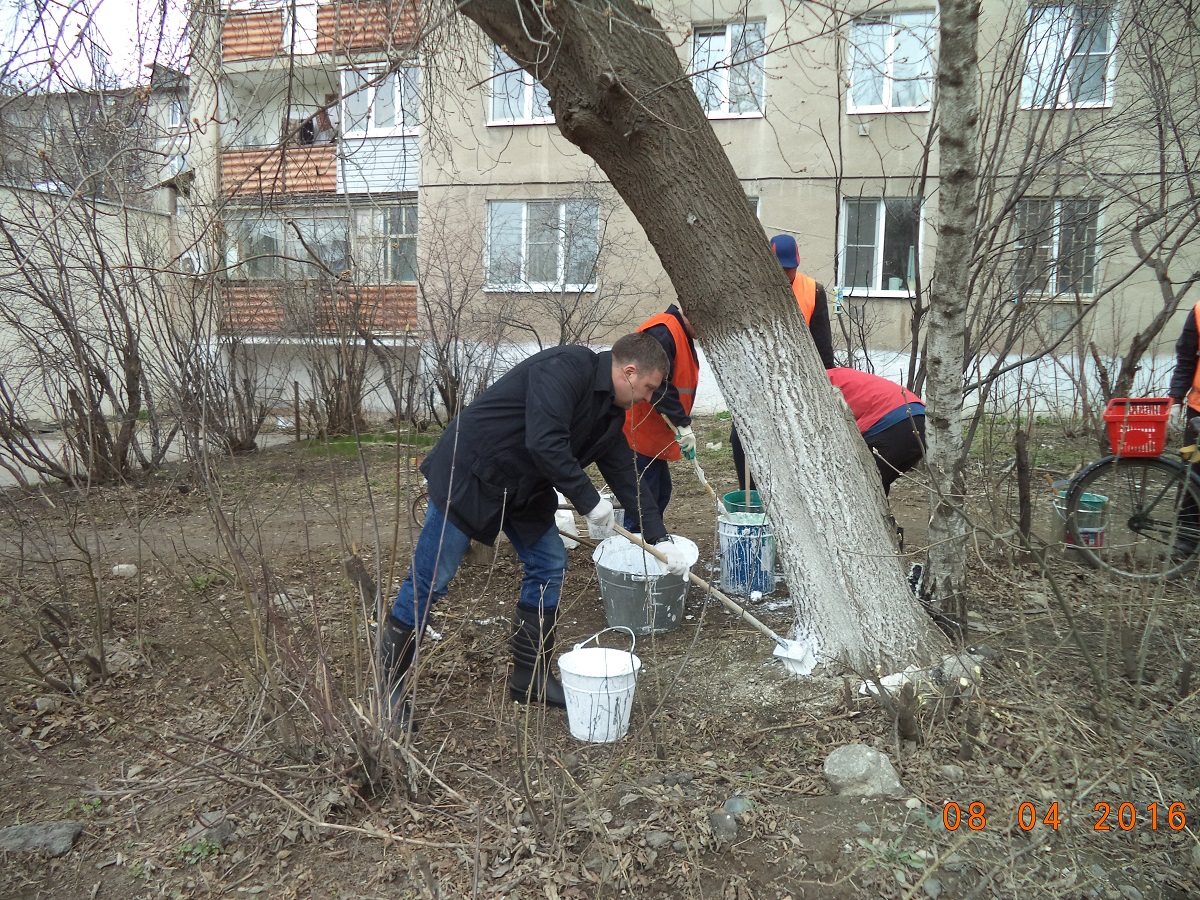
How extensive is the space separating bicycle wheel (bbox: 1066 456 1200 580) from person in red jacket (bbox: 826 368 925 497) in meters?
0.97

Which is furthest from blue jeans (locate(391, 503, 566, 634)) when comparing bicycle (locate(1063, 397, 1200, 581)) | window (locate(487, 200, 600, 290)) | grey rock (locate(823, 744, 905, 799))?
window (locate(487, 200, 600, 290))

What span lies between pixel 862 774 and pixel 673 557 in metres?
1.26

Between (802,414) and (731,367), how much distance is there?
13.3 inches

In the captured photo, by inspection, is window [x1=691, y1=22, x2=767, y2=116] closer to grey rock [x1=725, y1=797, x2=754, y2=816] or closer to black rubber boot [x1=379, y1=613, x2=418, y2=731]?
black rubber boot [x1=379, y1=613, x2=418, y2=731]

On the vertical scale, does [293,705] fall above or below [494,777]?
above

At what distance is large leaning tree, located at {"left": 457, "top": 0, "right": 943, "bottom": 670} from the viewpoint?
2.98 meters

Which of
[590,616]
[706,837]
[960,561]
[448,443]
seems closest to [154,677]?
[448,443]

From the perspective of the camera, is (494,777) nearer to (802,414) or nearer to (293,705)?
(293,705)

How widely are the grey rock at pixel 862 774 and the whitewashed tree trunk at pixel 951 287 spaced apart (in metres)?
0.82

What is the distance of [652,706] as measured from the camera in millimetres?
3131

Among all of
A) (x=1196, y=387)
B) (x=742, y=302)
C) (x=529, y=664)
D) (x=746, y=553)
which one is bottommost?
(x=529, y=664)

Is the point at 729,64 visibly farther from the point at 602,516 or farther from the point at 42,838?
the point at 42,838

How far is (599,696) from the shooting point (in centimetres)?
283

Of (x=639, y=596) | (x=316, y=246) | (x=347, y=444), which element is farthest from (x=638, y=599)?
(x=316, y=246)
